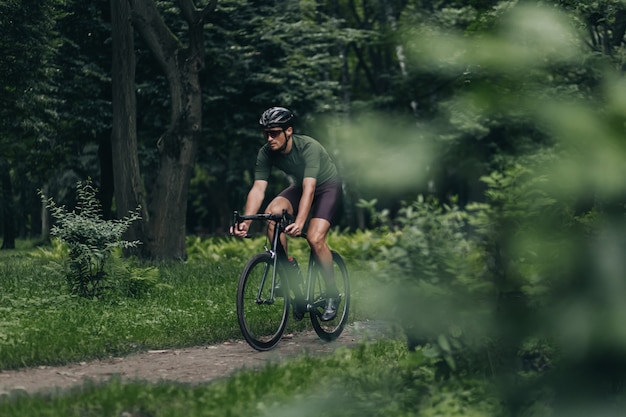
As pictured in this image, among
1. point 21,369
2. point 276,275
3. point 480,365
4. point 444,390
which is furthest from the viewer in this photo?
point 276,275

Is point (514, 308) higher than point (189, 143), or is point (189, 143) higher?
point (189, 143)

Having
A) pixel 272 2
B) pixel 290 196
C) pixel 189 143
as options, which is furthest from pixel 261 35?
pixel 290 196

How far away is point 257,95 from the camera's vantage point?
23.2m

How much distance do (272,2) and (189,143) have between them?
21.8 ft

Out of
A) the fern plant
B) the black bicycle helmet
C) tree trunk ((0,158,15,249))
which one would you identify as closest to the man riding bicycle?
the black bicycle helmet

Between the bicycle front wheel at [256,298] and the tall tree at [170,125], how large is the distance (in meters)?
10.3

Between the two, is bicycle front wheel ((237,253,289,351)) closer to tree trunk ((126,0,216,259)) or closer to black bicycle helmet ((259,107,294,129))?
black bicycle helmet ((259,107,294,129))

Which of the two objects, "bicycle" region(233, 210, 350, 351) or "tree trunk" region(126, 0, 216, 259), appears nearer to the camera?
"bicycle" region(233, 210, 350, 351)

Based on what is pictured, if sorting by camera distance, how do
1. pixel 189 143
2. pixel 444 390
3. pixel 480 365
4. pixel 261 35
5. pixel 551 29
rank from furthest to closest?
pixel 261 35
pixel 189 143
pixel 444 390
pixel 480 365
pixel 551 29

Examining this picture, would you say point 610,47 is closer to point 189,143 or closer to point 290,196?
point 290,196

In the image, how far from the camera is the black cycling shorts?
777cm

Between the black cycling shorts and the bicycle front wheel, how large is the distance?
575 mm

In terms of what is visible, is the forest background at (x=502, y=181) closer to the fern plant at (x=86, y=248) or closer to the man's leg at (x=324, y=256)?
the man's leg at (x=324, y=256)

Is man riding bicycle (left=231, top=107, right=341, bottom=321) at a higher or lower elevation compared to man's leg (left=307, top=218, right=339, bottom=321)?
higher
